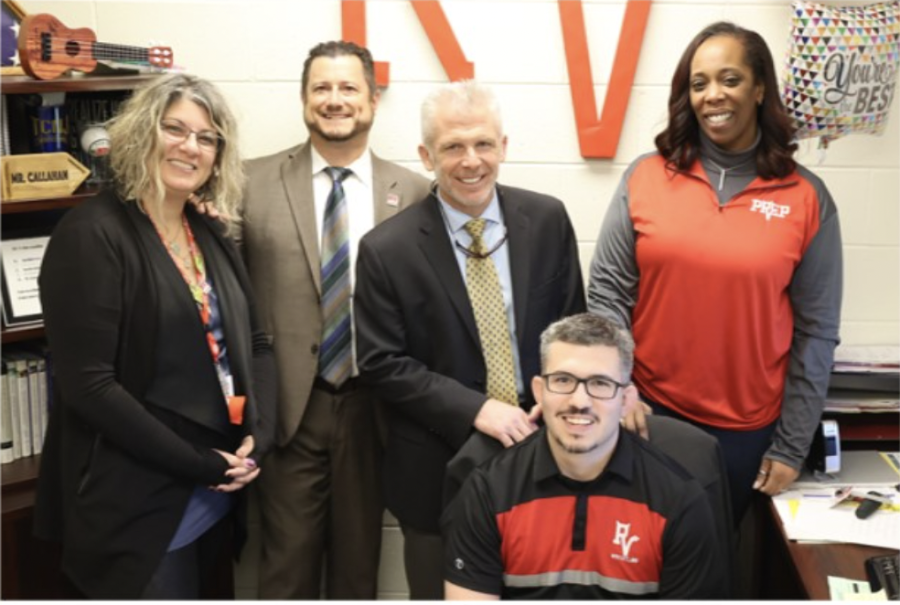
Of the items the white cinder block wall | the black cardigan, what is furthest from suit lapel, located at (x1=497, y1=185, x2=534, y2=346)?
the black cardigan

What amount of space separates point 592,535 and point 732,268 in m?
0.78

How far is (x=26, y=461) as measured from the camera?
2.77 m

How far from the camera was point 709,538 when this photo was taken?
2.09 m

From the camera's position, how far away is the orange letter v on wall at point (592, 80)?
10.0 feet

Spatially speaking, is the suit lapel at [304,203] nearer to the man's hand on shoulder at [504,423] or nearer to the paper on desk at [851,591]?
the man's hand on shoulder at [504,423]

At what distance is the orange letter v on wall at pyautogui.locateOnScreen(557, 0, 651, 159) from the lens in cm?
306

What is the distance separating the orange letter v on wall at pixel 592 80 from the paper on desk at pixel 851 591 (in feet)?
4.66

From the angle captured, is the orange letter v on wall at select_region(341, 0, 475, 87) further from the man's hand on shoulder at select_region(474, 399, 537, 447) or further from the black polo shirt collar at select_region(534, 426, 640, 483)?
the black polo shirt collar at select_region(534, 426, 640, 483)

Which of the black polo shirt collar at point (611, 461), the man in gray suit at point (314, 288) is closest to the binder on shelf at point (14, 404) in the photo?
the man in gray suit at point (314, 288)

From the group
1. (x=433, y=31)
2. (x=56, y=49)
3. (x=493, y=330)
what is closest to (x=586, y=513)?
(x=493, y=330)

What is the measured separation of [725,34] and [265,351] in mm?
1384

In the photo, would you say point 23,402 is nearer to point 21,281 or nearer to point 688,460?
point 21,281

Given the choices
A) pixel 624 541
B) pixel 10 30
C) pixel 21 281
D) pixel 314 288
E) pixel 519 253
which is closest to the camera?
pixel 624 541

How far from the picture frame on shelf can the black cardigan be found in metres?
0.88
